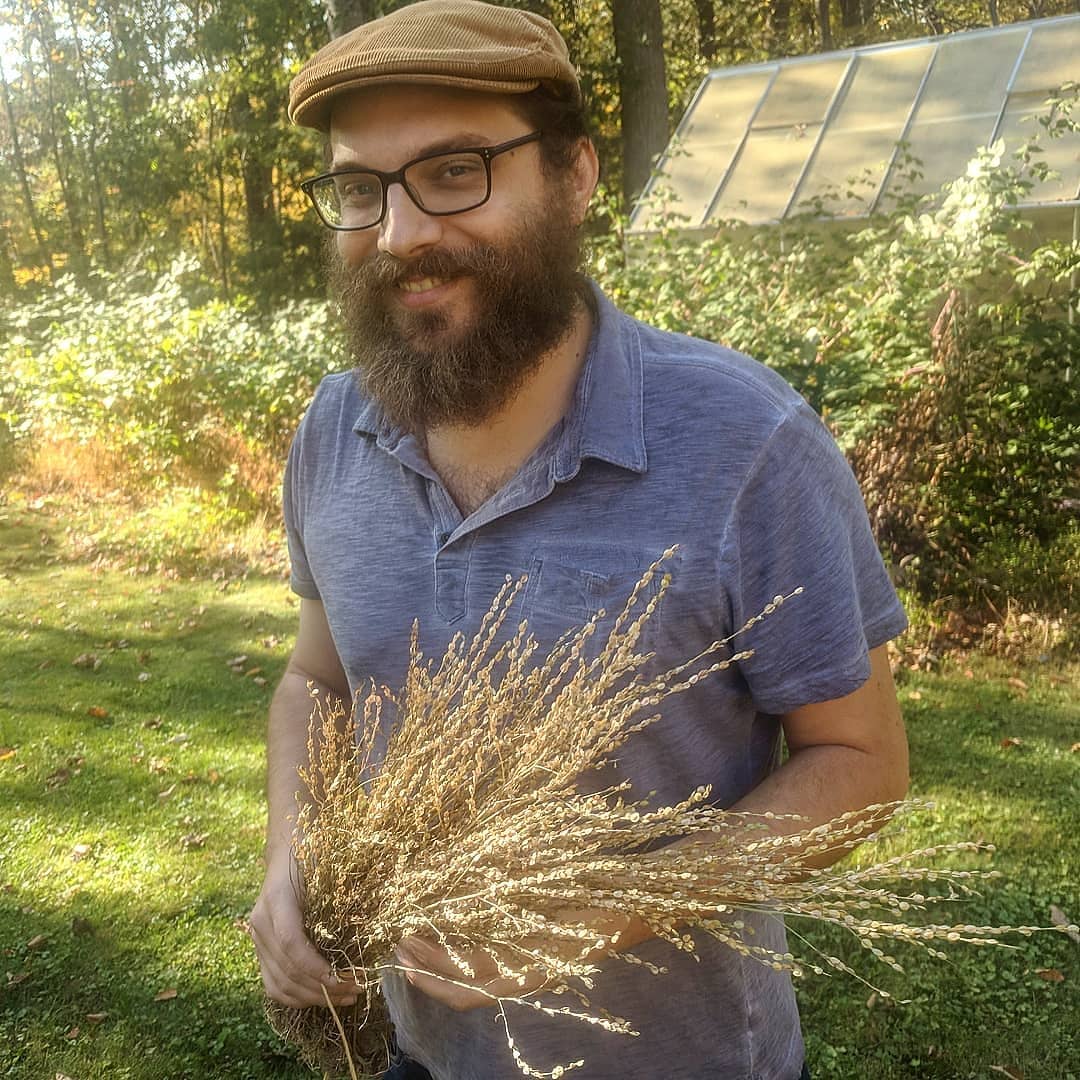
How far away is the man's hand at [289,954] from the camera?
139cm

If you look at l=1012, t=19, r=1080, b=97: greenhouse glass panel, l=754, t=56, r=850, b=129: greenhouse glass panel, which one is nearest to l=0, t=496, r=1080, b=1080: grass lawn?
l=1012, t=19, r=1080, b=97: greenhouse glass panel

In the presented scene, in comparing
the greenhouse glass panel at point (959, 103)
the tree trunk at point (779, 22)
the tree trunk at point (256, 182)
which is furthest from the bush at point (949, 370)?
the tree trunk at point (779, 22)

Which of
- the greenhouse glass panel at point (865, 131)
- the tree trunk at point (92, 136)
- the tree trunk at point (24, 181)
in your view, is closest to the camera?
the greenhouse glass panel at point (865, 131)

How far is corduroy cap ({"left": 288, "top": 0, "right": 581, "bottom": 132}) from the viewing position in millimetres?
1558

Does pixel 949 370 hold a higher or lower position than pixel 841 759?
lower

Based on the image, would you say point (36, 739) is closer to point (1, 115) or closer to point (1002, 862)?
point (1002, 862)

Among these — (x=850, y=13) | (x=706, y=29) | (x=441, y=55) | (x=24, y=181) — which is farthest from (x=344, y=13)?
(x=850, y=13)

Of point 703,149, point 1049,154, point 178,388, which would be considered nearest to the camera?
point 1049,154

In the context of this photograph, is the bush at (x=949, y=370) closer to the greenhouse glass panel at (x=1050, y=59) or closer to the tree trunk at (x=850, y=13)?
the greenhouse glass panel at (x=1050, y=59)

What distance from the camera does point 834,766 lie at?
1.48 metres

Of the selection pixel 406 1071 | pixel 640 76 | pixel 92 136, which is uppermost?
pixel 92 136

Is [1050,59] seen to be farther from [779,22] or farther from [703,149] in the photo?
[779,22]

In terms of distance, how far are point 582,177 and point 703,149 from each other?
7.07m

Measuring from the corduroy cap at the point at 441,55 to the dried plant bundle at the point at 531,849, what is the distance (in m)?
0.79
